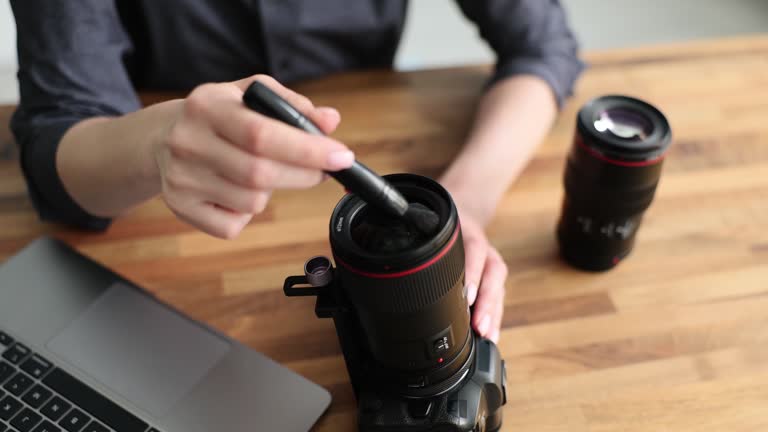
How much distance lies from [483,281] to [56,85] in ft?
1.60

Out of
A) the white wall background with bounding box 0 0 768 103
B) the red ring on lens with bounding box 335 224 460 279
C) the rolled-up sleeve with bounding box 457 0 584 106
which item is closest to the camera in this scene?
the red ring on lens with bounding box 335 224 460 279

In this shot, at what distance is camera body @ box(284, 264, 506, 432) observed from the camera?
0.47m

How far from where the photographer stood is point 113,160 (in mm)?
614

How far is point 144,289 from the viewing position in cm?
66

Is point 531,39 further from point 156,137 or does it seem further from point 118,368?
point 118,368

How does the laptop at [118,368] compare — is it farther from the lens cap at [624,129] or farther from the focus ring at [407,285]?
the lens cap at [624,129]

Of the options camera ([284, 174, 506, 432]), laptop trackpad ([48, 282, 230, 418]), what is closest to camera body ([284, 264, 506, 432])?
camera ([284, 174, 506, 432])

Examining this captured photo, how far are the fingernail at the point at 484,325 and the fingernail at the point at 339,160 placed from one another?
0.69 feet

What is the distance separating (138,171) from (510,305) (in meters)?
0.36

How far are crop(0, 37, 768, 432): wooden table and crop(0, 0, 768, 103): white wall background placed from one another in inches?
37.4

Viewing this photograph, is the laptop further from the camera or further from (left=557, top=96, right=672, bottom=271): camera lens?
(left=557, top=96, right=672, bottom=271): camera lens

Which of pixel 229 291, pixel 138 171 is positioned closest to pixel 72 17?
pixel 138 171

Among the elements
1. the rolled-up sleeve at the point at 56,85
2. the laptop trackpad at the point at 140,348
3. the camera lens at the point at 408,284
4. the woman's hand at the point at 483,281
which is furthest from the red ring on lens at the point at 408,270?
the rolled-up sleeve at the point at 56,85

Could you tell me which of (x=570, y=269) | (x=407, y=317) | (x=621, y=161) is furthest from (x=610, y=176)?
(x=407, y=317)
